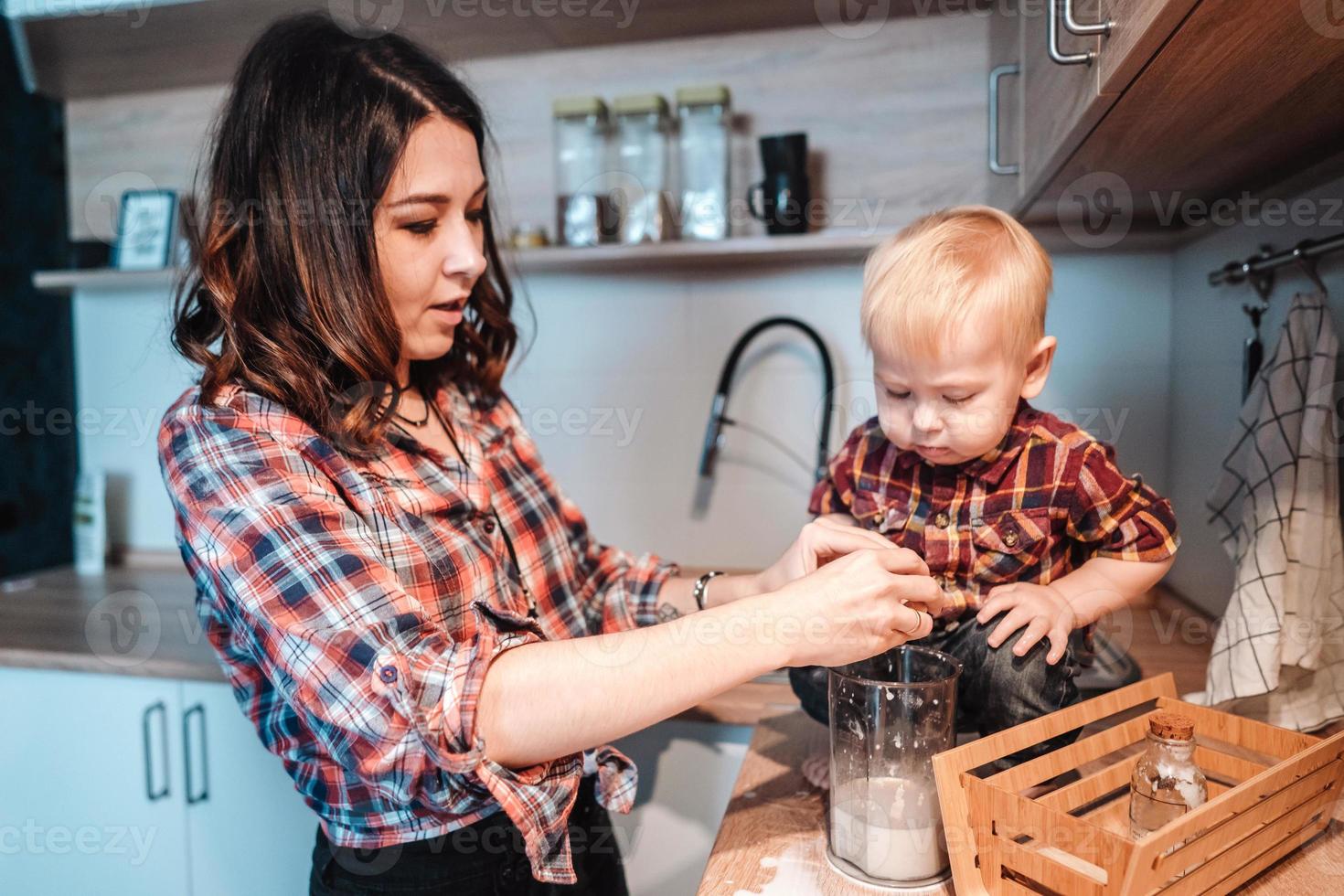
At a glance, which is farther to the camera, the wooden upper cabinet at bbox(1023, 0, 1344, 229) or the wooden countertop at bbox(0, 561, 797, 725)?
the wooden countertop at bbox(0, 561, 797, 725)

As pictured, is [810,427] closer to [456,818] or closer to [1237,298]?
[1237,298]

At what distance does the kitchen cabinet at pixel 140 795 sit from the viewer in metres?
1.32

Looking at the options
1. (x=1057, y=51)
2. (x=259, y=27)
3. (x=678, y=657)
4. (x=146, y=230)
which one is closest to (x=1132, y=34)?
(x=1057, y=51)

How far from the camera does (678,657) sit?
2.22 feet

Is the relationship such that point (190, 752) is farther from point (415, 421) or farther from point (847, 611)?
point (847, 611)

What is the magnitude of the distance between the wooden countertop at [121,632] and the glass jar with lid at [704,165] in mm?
790

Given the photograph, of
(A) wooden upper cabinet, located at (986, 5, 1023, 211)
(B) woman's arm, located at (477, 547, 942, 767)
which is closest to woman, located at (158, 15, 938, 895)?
(B) woman's arm, located at (477, 547, 942, 767)

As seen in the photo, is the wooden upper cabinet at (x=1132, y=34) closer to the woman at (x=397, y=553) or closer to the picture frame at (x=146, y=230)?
the woman at (x=397, y=553)

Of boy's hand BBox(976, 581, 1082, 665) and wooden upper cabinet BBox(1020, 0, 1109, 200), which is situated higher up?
wooden upper cabinet BBox(1020, 0, 1109, 200)

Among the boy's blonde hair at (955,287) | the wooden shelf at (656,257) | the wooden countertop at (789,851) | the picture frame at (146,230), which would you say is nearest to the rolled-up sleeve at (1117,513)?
the boy's blonde hair at (955,287)

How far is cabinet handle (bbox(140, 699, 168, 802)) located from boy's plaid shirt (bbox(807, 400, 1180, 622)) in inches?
44.5

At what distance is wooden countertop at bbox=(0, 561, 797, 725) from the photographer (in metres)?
1.22

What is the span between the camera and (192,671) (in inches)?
51.1

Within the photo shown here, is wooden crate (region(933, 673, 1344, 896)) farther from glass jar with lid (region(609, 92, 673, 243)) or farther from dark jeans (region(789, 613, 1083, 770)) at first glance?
glass jar with lid (region(609, 92, 673, 243))
